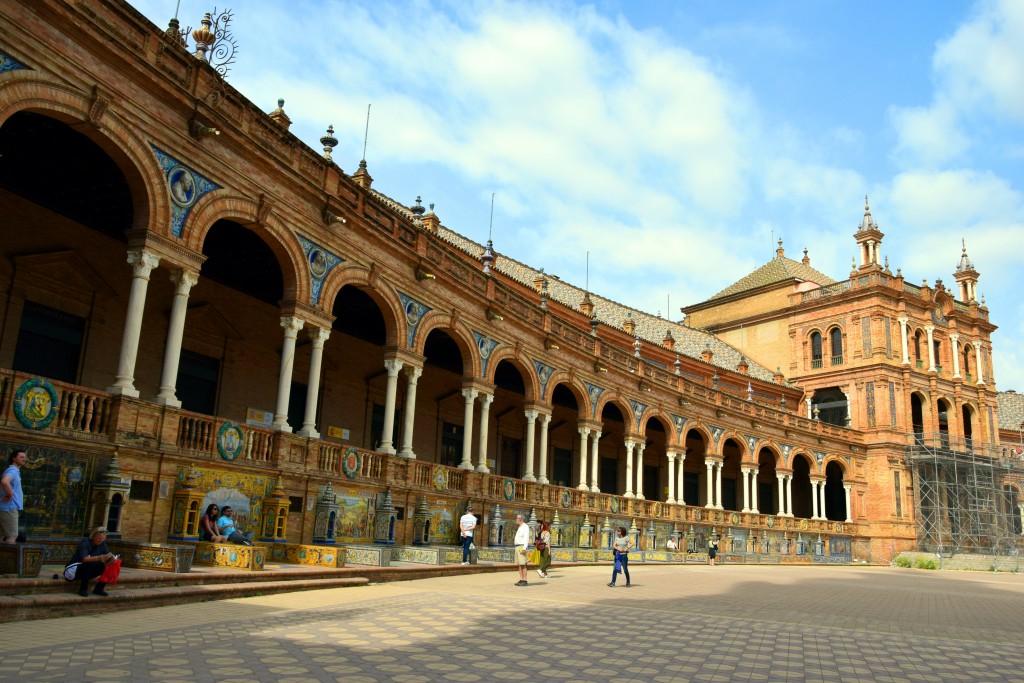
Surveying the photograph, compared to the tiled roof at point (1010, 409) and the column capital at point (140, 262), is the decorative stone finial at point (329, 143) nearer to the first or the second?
the column capital at point (140, 262)

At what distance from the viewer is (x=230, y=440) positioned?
13891mm

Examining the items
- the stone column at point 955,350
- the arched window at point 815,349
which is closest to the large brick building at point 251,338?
the arched window at point 815,349

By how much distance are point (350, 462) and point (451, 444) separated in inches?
422

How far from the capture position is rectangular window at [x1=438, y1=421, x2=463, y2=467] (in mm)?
27100

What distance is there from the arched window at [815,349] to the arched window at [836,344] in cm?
113

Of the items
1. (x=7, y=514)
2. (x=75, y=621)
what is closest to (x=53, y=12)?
(x=7, y=514)

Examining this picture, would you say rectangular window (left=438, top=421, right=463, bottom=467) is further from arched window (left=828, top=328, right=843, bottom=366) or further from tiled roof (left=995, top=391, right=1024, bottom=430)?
tiled roof (left=995, top=391, right=1024, bottom=430)

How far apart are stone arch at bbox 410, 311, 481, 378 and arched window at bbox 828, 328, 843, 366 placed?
35617mm

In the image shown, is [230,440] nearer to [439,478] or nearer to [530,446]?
[439,478]

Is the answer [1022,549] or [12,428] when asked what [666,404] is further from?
[1022,549]

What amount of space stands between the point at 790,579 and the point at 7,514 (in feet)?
69.7

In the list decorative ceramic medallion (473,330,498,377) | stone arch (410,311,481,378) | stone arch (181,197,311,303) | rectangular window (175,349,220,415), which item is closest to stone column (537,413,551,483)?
decorative ceramic medallion (473,330,498,377)

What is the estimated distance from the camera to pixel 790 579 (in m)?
24.1

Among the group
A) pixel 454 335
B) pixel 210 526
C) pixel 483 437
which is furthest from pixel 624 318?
pixel 210 526
